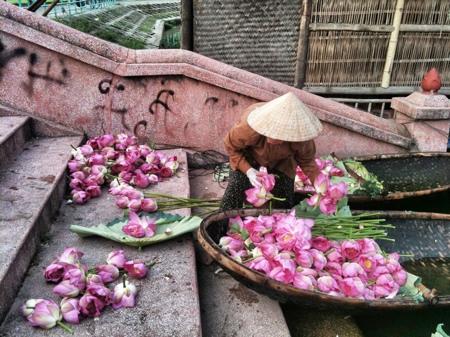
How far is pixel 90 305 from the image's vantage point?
88.2 inches

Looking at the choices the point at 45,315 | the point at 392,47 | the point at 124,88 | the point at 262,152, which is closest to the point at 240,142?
the point at 262,152

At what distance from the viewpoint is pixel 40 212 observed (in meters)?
2.98

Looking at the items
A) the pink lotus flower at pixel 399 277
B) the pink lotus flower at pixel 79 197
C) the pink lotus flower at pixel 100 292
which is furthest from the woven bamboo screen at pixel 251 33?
the pink lotus flower at pixel 100 292

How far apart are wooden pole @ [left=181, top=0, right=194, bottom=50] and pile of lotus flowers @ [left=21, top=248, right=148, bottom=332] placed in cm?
479

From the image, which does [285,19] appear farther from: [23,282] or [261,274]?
[23,282]

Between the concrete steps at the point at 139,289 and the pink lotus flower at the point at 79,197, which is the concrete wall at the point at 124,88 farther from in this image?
the concrete steps at the point at 139,289

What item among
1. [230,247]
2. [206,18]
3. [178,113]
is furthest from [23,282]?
[206,18]

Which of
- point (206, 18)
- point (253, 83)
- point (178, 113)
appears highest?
point (206, 18)

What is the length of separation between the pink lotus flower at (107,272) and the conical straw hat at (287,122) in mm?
1326

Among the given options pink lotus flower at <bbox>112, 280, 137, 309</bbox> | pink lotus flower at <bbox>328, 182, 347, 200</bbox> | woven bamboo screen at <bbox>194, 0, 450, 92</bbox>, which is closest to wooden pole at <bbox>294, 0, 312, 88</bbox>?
woven bamboo screen at <bbox>194, 0, 450, 92</bbox>

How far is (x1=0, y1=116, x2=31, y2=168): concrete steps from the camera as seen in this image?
3727mm

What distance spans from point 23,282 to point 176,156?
2382mm

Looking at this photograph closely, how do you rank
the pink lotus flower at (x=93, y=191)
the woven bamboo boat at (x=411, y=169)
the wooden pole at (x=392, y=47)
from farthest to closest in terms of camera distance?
the wooden pole at (x=392, y=47) < the woven bamboo boat at (x=411, y=169) < the pink lotus flower at (x=93, y=191)

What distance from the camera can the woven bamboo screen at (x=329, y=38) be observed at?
20.9ft
